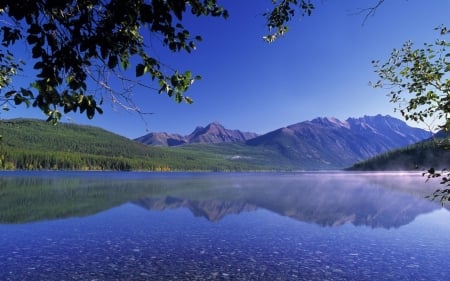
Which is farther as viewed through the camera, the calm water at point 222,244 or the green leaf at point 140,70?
the calm water at point 222,244

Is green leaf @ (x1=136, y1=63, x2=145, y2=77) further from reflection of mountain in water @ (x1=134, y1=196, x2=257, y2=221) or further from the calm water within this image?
reflection of mountain in water @ (x1=134, y1=196, x2=257, y2=221)

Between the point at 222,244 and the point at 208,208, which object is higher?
the point at 208,208

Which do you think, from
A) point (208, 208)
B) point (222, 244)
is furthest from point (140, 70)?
point (208, 208)

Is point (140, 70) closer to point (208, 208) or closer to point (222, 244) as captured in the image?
point (222, 244)

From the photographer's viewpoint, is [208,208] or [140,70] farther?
[208,208]

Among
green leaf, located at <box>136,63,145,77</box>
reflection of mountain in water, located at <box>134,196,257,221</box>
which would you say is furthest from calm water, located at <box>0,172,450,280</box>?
green leaf, located at <box>136,63,145,77</box>

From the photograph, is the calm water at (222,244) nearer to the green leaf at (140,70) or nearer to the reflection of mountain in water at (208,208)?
the reflection of mountain in water at (208,208)

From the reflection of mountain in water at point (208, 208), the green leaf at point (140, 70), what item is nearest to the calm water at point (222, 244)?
the reflection of mountain in water at point (208, 208)

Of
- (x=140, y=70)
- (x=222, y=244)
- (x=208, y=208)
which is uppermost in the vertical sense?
(x=140, y=70)

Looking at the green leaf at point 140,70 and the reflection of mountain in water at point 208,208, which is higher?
the green leaf at point 140,70

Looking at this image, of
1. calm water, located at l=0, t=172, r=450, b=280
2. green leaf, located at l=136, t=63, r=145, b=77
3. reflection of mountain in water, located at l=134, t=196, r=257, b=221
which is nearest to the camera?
green leaf, located at l=136, t=63, r=145, b=77

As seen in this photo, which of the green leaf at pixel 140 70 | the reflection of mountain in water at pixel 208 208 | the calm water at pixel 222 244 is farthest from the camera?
the reflection of mountain in water at pixel 208 208

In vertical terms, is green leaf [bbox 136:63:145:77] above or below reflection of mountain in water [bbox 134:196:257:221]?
above

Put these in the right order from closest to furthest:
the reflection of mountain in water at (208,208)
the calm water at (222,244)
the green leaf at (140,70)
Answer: the green leaf at (140,70) < the calm water at (222,244) < the reflection of mountain in water at (208,208)
